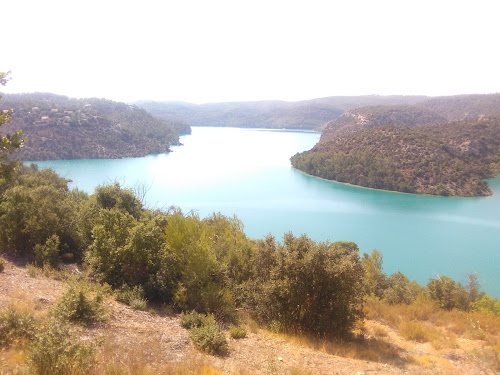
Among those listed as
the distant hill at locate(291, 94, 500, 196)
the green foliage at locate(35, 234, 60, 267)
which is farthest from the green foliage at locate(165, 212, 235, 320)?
the distant hill at locate(291, 94, 500, 196)

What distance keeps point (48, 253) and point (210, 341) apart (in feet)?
19.5

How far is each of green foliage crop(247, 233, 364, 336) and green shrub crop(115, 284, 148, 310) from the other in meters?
2.80

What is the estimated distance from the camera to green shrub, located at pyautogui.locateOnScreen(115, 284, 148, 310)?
716cm

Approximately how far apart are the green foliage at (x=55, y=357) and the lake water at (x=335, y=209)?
86.7 ft

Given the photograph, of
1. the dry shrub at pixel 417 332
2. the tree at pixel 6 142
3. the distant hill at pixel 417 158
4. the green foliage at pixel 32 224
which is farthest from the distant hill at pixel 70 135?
the dry shrub at pixel 417 332

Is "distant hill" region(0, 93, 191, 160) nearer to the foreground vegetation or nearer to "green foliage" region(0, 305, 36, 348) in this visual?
the foreground vegetation

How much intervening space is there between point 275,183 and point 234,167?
52.5 feet

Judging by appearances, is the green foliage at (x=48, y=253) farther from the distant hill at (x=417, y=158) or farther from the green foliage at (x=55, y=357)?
the distant hill at (x=417, y=158)

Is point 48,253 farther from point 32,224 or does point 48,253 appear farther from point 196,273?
point 196,273

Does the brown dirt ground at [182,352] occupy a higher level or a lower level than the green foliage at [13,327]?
lower

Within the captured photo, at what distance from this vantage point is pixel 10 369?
3531 millimetres

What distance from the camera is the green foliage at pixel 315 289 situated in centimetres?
721

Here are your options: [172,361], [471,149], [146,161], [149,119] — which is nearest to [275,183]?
[146,161]

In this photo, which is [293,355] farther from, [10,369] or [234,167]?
[234,167]
